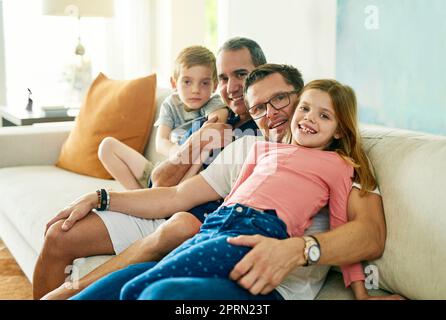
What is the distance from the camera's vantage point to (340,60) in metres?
2.66

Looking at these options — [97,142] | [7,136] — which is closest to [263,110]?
[97,142]

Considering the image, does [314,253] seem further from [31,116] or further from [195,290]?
[31,116]

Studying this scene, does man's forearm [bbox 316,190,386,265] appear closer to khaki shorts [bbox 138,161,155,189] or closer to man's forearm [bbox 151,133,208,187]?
man's forearm [bbox 151,133,208,187]

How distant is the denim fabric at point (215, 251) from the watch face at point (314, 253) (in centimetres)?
10

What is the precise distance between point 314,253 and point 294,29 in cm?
183

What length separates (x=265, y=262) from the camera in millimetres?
1394

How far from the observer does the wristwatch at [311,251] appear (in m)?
1.43

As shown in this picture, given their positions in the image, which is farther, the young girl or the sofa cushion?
the sofa cushion

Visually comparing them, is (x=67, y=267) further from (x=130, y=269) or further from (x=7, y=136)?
(x=7, y=136)

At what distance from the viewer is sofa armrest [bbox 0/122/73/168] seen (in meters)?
3.09

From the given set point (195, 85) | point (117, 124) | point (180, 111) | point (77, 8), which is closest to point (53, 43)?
point (77, 8)

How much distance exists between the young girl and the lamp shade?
8.23ft

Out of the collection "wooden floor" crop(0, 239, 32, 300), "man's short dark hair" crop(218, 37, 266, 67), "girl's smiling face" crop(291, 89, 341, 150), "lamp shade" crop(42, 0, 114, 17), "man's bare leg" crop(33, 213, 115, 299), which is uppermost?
"lamp shade" crop(42, 0, 114, 17)

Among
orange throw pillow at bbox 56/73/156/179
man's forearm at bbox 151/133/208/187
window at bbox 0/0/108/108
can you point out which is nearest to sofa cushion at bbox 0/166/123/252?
orange throw pillow at bbox 56/73/156/179
